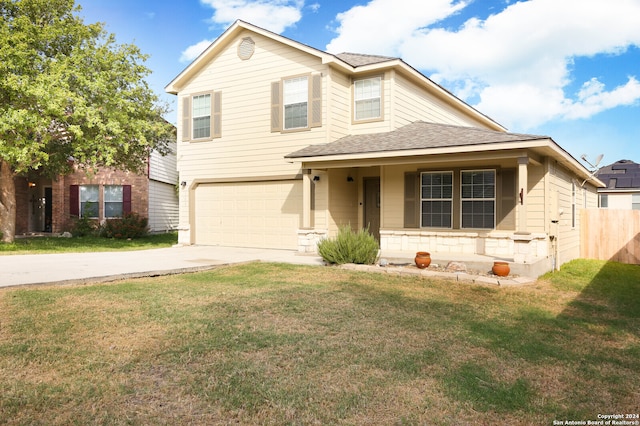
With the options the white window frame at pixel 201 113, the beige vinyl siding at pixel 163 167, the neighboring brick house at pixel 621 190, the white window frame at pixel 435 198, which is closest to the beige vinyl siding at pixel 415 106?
the white window frame at pixel 435 198

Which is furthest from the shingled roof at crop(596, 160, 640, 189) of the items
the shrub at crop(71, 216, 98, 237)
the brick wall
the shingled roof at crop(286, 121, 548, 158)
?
the shrub at crop(71, 216, 98, 237)

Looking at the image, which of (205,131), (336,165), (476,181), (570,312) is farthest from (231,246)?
(570,312)

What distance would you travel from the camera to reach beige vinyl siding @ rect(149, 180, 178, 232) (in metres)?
22.2

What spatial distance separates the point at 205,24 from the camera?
1644 cm

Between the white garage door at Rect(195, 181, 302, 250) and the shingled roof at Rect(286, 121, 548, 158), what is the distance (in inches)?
78.4

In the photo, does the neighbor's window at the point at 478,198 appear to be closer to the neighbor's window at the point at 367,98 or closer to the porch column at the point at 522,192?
the porch column at the point at 522,192

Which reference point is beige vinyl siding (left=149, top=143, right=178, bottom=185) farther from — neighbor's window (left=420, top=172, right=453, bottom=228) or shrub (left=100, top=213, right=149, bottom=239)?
neighbor's window (left=420, top=172, right=453, bottom=228)

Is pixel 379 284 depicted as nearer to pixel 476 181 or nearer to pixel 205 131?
pixel 476 181

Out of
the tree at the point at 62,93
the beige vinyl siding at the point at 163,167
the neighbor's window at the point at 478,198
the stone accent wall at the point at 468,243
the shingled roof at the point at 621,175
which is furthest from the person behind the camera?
the shingled roof at the point at 621,175

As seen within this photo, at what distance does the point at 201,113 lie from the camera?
1581 cm

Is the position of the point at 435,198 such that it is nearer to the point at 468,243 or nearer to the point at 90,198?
the point at 468,243

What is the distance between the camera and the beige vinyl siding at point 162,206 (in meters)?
22.2

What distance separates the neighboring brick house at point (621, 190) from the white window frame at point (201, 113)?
2253 cm

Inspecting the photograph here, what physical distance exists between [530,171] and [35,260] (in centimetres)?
1275
